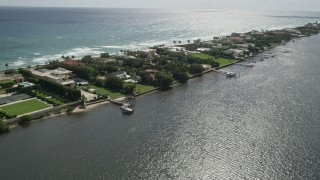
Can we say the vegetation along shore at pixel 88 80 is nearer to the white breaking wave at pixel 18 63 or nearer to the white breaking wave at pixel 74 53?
the white breaking wave at pixel 18 63

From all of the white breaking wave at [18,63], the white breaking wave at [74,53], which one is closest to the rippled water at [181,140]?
the white breaking wave at [18,63]

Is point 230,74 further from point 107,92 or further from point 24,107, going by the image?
point 24,107

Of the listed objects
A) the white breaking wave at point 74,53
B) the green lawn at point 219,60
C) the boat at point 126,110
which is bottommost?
the green lawn at point 219,60

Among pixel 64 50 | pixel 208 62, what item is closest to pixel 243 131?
pixel 208 62

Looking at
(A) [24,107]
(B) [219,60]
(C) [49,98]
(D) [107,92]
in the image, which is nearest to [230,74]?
(B) [219,60]

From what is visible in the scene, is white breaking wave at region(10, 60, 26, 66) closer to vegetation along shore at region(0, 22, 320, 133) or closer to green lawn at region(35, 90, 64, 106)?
vegetation along shore at region(0, 22, 320, 133)

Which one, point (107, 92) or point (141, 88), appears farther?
point (141, 88)

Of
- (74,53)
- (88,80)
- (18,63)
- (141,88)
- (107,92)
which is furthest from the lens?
(74,53)
